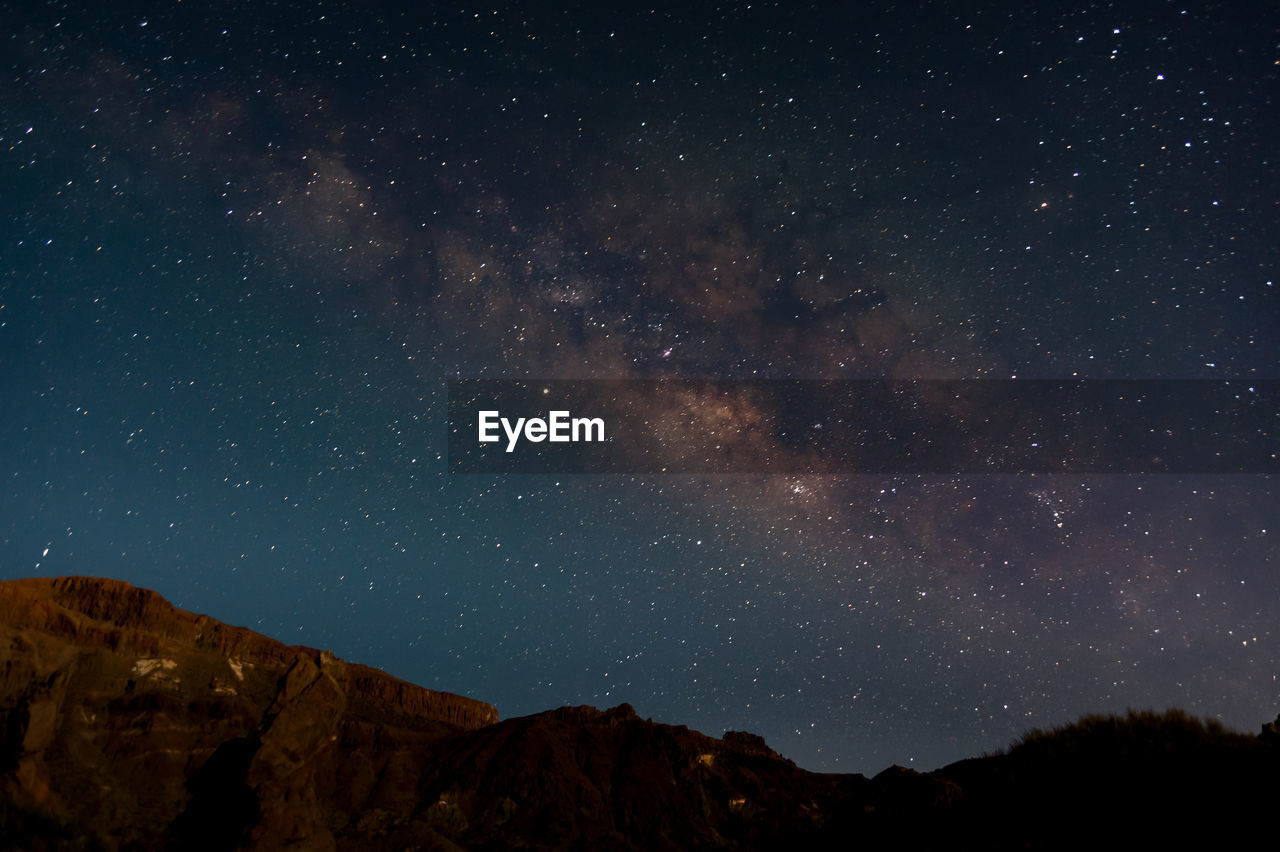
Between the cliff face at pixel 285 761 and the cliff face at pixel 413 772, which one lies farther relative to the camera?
the cliff face at pixel 285 761

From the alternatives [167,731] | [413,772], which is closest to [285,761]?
[167,731]

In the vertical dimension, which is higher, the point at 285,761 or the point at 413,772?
the point at 285,761

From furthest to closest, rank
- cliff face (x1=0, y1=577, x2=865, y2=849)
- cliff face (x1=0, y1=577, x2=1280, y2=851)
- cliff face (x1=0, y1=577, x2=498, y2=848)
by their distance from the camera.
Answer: cliff face (x1=0, y1=577, x2=865, y2=849) → cliff face (x1=0, y1=577, x2=498, y2=848) → cliff face (x1=0, y1=577, x2=1280, y2=851)

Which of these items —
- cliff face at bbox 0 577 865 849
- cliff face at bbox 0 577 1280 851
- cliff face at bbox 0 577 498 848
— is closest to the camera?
cliff face at bbox 0 577 1280 851

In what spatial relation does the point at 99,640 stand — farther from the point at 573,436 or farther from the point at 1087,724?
the point at 1087,724

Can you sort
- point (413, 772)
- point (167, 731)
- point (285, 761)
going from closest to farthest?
point (167, 731)
point (285, 761)
point (413, 772)

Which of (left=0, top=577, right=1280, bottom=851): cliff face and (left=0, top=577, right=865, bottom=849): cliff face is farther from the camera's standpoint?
(left=0, top=577, right=865, bottom=849): cliff face

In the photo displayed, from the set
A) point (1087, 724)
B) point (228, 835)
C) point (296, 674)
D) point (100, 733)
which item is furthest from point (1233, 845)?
point (296, 674)

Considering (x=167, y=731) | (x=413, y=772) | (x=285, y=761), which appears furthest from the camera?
(x=413, y=772)

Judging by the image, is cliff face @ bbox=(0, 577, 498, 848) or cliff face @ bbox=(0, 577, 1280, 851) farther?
cliff face @ bbox=(0, 577, 498, 848)

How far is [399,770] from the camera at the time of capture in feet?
169

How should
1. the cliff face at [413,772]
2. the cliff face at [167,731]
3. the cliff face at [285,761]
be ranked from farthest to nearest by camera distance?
the cliff face at [285,761] → the cliff face at [167,731] → the cliff face at [413,772]

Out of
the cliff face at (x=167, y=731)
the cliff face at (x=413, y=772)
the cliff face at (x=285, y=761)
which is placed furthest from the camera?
the cliff face at (x=285, y=761)

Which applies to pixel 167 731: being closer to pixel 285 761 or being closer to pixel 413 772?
pixel 285 761
